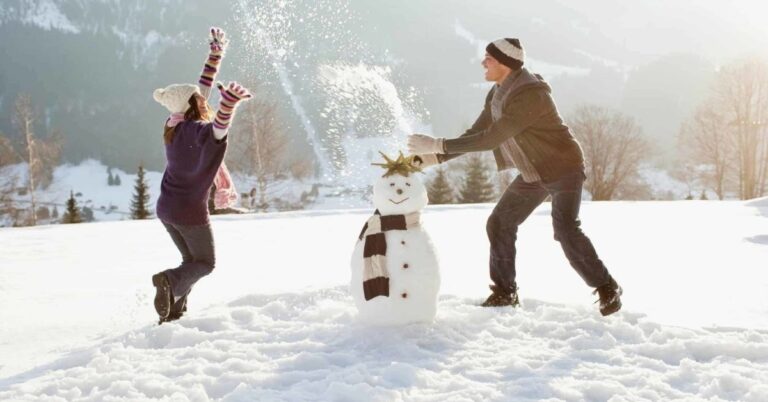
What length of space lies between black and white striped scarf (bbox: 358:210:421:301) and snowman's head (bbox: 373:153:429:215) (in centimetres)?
5

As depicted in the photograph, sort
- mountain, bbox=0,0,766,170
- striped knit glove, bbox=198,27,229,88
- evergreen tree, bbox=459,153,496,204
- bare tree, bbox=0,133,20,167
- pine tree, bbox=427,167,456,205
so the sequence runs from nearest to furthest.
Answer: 1. striped knit glove, bbox=198,27,229,88
2. bare tree, bbox=0,133,20,167
3. pine tree, bbox=427,167,456,205
4. evergreen tree, bbox=459,153,496,204
5. mountain, bbox=0,0,766,170

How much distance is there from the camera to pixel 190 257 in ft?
13.4

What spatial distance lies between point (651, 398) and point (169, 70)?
20501 centimetres

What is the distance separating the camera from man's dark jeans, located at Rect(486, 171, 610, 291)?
151 inches

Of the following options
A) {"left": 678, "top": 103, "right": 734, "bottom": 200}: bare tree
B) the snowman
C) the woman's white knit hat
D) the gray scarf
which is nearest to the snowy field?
the snowman

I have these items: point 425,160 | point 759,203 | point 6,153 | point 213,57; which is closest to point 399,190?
point 425,160

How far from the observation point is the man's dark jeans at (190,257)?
12.5 ft

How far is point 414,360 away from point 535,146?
1764mm

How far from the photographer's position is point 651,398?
2.52 m

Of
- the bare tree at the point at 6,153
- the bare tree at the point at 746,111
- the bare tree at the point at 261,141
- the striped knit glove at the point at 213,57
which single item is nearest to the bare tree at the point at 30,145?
the bare tree at the point at 6,153

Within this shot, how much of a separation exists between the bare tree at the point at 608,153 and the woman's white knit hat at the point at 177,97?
3545cm

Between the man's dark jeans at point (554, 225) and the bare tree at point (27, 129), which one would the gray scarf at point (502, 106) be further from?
the bare tree at point (27, 129)

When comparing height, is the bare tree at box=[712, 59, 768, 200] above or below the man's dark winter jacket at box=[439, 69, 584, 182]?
above

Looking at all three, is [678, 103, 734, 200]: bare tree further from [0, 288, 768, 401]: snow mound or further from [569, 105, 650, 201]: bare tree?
[0, 288, 768, 401]: snow mound
